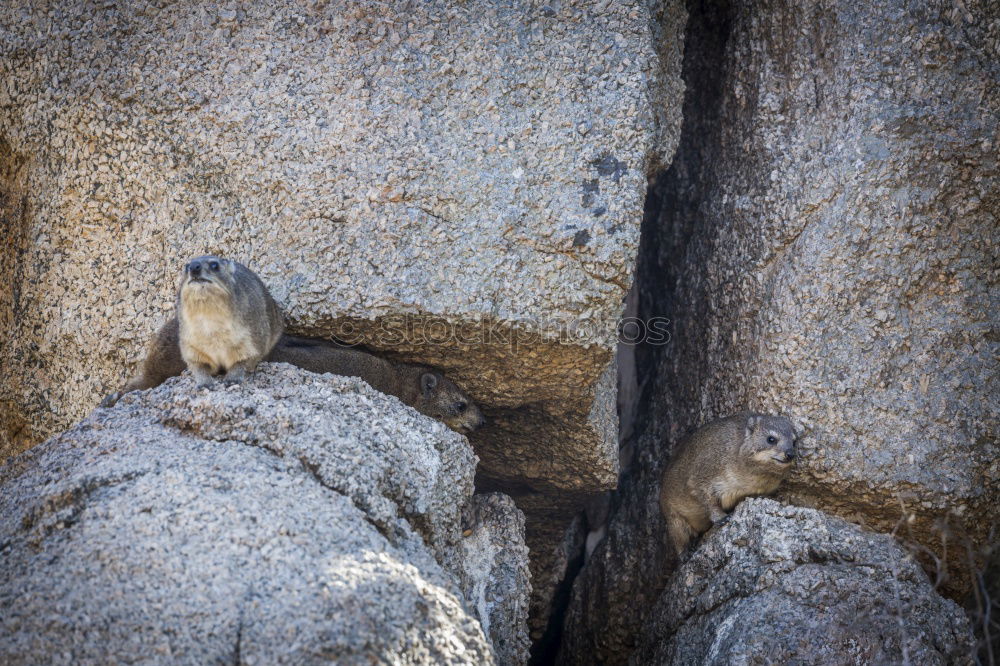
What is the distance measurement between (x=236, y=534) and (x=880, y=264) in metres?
4.44

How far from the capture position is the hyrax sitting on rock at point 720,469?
631 cm

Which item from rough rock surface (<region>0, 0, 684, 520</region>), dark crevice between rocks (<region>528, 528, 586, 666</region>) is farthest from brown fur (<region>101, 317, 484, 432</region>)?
dark crevice between rocks (<region>528, 528, 586, 666</region>)

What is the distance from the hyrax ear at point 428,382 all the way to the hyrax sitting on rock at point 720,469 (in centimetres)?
201

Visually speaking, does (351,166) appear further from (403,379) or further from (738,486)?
(738,486)

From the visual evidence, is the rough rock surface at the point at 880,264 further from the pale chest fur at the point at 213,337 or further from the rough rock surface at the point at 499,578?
the pale chest fur at the point at 213,337

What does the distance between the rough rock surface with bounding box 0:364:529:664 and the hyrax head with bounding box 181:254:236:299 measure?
1.82 feet

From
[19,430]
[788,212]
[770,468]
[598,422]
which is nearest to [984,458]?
[770,468]

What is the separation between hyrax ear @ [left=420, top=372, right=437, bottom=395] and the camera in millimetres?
6768

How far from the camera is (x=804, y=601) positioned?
563cm

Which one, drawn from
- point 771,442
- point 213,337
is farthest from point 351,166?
point 771,442

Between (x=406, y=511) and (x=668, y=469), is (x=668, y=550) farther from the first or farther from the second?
(x=406, y=511)

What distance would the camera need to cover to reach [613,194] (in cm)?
601

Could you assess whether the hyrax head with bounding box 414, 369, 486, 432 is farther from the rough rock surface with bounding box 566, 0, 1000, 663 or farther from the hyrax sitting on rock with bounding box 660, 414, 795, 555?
the rough rock surface with bounding box 566, 0, 1000, 663

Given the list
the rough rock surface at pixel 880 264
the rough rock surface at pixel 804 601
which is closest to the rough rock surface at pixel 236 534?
the rough rock surface at pixel 804 601
